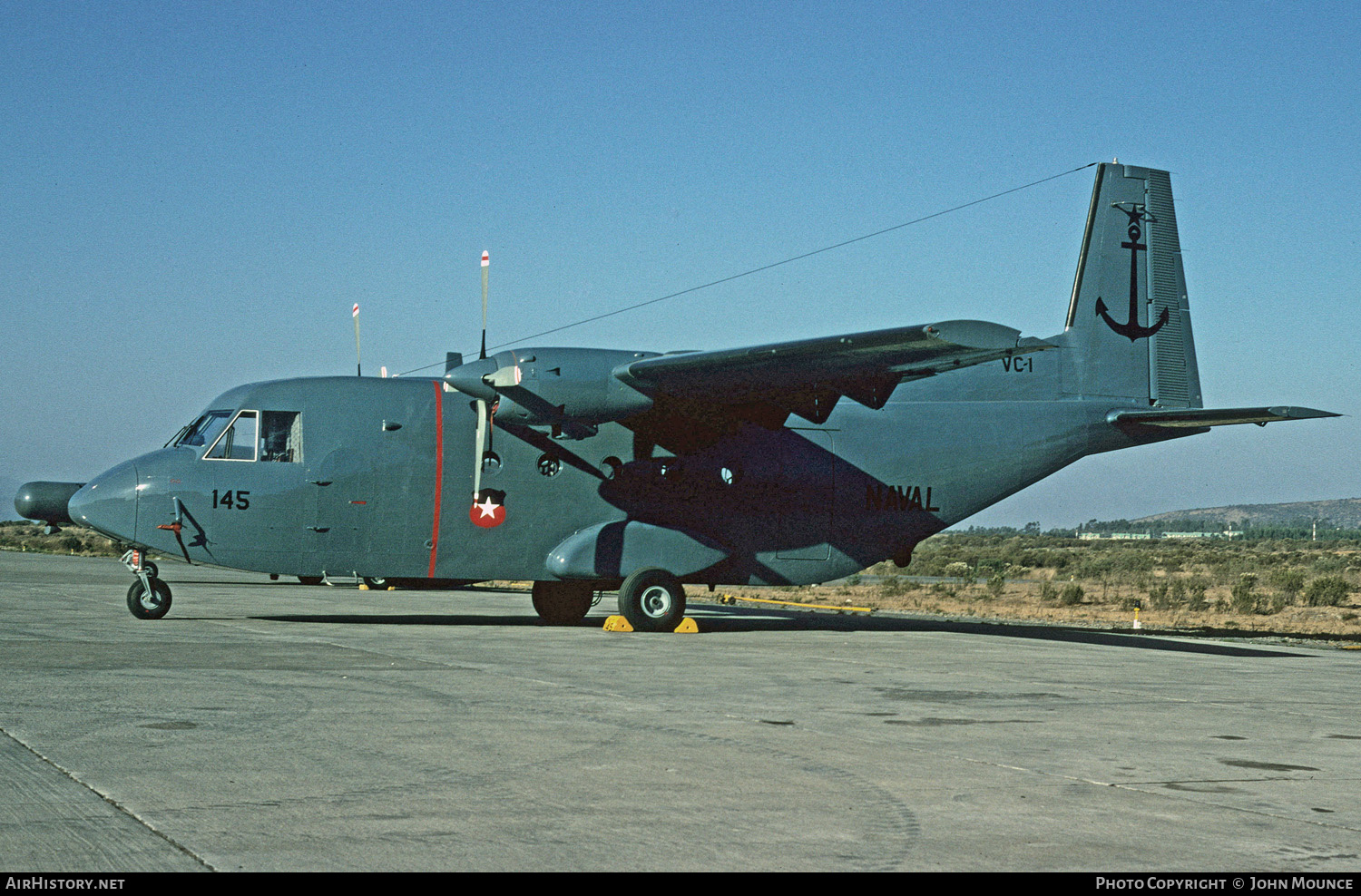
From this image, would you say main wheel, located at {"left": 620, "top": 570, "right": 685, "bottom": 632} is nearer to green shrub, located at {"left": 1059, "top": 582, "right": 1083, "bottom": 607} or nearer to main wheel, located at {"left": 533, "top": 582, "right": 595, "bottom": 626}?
main wheel, located at {"left": 533, "top": 582, "right": 595, "bottom": 626}

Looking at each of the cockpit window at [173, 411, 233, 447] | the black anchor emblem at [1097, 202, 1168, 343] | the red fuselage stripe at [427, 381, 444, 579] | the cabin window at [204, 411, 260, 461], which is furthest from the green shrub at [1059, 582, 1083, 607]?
the cockpit window at [173, 411, 233, 447]

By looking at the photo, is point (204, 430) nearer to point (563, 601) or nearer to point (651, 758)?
point (563, 601)

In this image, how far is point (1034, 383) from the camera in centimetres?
2347

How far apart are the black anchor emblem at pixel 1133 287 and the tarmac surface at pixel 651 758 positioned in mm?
8003

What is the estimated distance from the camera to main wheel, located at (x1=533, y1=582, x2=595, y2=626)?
23.1 m

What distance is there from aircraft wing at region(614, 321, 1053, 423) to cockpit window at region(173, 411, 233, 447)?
247 inches

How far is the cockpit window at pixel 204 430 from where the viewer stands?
2031 centimetres

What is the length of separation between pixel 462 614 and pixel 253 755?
16.5 m

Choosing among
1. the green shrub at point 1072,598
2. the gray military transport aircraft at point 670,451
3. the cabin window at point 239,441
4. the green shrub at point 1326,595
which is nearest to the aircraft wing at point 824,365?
the gray military transport aircraft at point 670,451

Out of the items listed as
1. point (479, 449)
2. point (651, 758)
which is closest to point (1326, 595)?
point (479, 449)

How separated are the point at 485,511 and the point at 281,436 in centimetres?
335

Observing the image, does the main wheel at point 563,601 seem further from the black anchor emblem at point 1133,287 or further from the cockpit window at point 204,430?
the black anchor emblem at point 1133,287

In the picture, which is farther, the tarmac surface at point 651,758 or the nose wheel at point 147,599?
the nose wheel at point 147,599

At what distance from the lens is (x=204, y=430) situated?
2045cm
